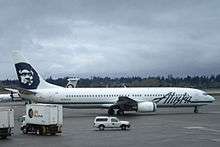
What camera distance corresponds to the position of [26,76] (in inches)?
2178

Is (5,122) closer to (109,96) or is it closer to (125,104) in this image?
(125,104)

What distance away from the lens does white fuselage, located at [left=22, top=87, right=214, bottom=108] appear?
55.4 metres

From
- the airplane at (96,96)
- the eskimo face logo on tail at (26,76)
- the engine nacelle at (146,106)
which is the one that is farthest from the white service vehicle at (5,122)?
the engine nacelle at (146,106)

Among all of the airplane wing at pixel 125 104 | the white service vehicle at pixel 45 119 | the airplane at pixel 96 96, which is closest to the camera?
the white service vehicle at pixel 45 119

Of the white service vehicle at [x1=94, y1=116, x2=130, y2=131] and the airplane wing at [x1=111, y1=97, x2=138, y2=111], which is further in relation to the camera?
the airplane wing at [x1=111, y1=97, x2=138, y2=111]

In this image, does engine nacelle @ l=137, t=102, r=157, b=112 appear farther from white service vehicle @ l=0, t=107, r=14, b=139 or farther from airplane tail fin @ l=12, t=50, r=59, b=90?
white service vehicle @ l=0, t=107, r=14, b=139

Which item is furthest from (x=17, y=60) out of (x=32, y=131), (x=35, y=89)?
(x=32, y=131)

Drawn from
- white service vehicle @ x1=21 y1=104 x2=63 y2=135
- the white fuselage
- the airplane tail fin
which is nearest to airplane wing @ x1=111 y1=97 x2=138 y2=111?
the white fuselage

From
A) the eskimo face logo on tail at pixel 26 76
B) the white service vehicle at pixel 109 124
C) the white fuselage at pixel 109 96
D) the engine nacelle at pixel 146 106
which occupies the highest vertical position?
the eskimo face logo on tail at pixel 26 76

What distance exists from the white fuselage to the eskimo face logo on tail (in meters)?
1.20

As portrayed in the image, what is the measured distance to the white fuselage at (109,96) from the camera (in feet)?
182

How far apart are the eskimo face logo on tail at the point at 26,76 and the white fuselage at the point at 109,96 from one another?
1202 millimetres

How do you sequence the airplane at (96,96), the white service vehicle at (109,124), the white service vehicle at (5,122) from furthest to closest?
the airplane at (96,96) → the white service vehicle at (109,124) → the white service vehicle at (5,122)

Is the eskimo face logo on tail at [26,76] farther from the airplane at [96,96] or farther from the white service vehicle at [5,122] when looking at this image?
the white service vehicle at [5,122]
